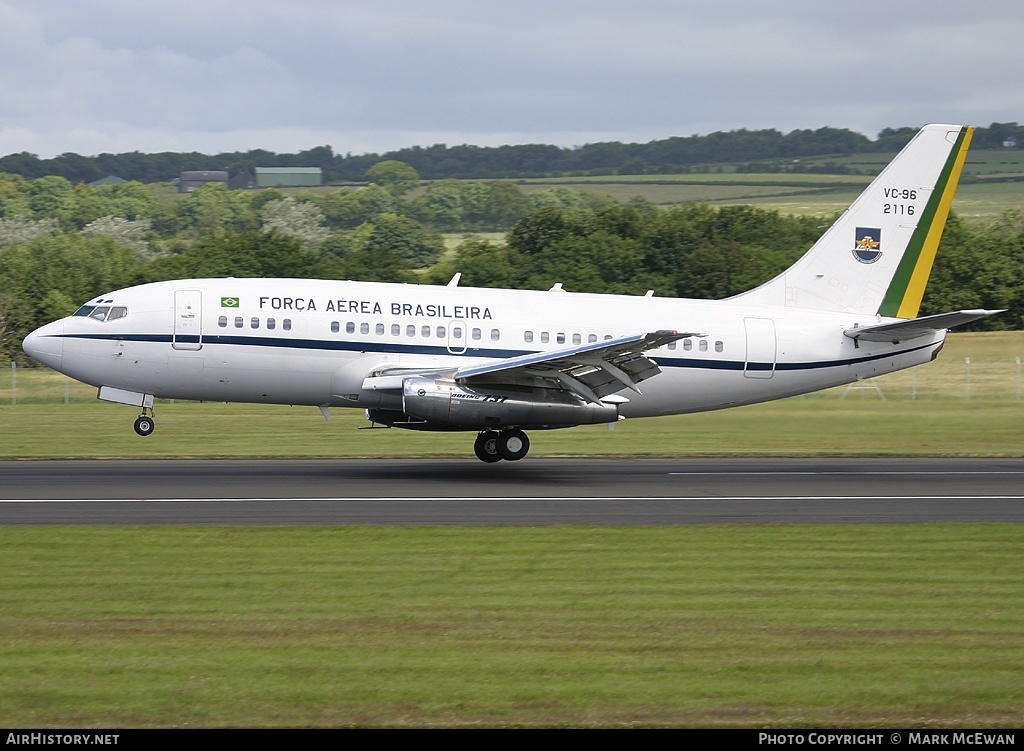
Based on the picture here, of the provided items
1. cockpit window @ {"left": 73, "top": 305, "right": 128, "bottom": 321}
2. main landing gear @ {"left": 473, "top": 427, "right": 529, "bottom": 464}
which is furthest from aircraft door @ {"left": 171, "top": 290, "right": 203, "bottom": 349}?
main landing gear @ {"left": 473, "top": 427, "right": 529, "bottom": 464}

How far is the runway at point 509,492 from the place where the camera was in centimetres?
2034

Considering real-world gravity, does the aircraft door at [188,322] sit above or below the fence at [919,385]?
above

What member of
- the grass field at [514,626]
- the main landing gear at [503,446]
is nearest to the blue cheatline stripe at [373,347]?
the main landing gear at [503,446]

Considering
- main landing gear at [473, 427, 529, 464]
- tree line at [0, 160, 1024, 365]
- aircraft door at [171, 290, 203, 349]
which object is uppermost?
aircraft door at [171, 290, 203, 349]

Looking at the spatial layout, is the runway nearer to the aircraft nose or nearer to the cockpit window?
the aircraft nose

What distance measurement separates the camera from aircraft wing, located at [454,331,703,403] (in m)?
25.1

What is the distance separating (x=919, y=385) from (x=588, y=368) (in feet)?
90.3

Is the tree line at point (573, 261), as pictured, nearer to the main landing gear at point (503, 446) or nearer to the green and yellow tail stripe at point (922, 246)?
the green and yellow tail stripe at point (922, 246)

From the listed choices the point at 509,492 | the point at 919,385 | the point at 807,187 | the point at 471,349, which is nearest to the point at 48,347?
the point at 471,349

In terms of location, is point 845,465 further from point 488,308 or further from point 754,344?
point 488,308

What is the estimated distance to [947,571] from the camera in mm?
15773

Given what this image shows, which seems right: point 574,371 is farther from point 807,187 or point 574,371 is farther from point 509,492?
point 807,187

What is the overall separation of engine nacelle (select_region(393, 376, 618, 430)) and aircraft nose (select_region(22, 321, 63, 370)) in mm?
7782

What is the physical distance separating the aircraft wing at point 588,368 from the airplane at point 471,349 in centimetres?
Answer: 4
